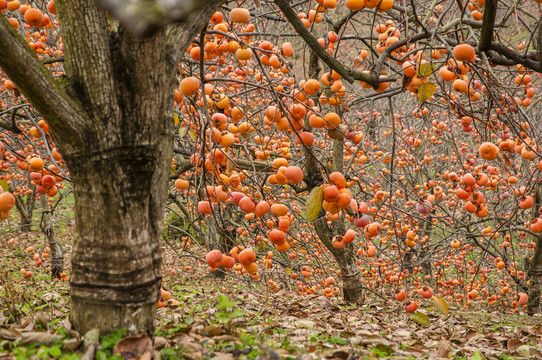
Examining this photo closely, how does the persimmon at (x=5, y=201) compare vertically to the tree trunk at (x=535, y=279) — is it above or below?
above

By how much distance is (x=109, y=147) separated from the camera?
1.57 m

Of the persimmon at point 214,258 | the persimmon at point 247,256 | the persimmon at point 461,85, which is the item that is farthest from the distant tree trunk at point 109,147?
the persimmon at point 461,85

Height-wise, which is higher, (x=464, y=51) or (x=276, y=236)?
(x=464, y=51)

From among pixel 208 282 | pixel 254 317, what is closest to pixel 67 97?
pixel 254 317

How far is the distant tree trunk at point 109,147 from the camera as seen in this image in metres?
1.56

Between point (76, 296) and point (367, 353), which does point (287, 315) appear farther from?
point (76, 296)

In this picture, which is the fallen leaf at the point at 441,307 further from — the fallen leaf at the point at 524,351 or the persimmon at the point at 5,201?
the persimmon at the point at 5,201

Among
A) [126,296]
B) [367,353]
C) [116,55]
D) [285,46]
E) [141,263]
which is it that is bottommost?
[367,353]

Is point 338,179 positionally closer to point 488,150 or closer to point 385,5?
point 385,5

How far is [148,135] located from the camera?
5.34 ft

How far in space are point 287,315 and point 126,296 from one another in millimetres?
2089

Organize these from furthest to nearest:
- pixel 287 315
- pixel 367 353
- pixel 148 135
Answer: pixel 287 315
pixel 367 353
pixel 148 135

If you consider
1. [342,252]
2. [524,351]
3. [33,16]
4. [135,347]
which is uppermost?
[33,16]

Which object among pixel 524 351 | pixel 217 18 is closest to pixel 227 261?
pixel 217 18
